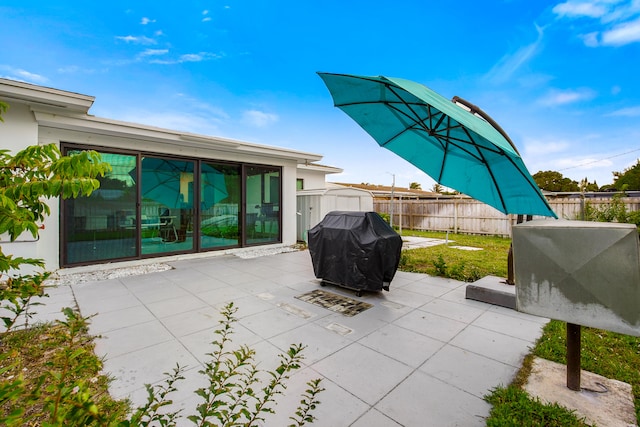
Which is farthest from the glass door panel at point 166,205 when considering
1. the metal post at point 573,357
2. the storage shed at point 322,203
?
the metal post at point 573,357

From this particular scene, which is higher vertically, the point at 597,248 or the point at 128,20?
the point at 128,20

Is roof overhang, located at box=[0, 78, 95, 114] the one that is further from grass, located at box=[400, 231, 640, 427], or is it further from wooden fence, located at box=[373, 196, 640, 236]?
wooden fence, located at box=[373, 196, 640, 236]

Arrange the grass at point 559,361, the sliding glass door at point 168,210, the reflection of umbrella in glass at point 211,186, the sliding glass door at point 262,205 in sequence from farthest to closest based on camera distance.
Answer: the sliding glass door at point 262,205 < the reflection of umbrella in glass at point 211,186 < the sliding glass door at point 168,210 < the grass at point 559,361

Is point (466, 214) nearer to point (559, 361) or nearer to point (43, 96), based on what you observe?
point (559, 361)

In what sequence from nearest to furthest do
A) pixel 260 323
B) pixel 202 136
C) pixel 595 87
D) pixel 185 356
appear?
pixel 185 356 → pixel 260 323 → pixel 202 136 → pixel 595 87

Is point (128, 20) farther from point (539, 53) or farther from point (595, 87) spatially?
point (595, 87)

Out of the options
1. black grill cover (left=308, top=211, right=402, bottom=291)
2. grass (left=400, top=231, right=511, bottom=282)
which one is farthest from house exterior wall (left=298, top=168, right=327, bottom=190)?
black grill cover (left=308, top=211, right=402, bottom=291)

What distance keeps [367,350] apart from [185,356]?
1.80 metres

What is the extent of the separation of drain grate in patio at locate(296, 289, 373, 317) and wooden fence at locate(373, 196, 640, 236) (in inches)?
270

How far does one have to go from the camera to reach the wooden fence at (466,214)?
398 inches

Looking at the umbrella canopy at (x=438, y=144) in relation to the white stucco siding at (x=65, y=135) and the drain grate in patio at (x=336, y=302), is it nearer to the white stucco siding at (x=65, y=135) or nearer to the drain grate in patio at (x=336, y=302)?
the drain grate in patio at (x=336, y=302)

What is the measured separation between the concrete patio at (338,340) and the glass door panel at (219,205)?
97.5 inches

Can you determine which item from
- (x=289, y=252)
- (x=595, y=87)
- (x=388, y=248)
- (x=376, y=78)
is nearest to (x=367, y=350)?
(x=388, y=248)

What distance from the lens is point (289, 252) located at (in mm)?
8141
